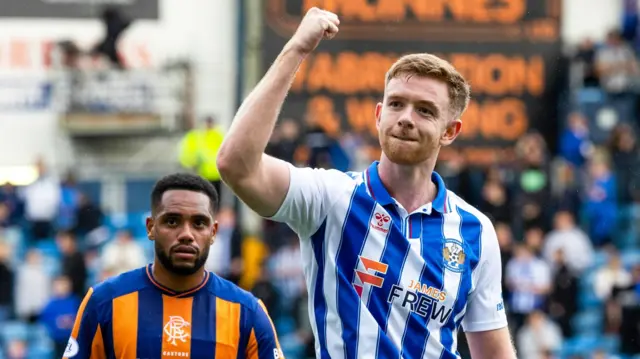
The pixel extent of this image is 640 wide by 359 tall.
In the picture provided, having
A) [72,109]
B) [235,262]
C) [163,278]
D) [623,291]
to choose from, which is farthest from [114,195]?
[163,278]

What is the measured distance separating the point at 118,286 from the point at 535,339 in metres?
10.2

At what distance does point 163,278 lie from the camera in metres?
4.86

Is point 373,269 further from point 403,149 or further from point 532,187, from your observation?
point 532,187

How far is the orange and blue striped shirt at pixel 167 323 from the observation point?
4688 millimetres

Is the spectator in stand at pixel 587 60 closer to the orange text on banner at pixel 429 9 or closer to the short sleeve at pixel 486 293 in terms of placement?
the orange text on banner at pixel 429 9

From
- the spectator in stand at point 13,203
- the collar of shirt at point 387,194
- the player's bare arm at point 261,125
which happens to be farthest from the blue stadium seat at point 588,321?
the player's bare arm at point 261,125

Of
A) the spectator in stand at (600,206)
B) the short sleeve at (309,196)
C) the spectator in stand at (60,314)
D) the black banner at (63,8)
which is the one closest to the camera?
the short sleeve at (309,196)

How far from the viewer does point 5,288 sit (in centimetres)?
1491

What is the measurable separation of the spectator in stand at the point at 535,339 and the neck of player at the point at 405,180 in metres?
10.5

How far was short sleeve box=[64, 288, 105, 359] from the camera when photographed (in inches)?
182

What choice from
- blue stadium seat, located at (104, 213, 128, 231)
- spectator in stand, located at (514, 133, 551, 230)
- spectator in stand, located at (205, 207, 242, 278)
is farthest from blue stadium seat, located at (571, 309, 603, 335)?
blue stadium seat, located at (104, 213, 128, 231)

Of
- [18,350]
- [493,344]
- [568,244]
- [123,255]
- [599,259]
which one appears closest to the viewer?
[493,344]

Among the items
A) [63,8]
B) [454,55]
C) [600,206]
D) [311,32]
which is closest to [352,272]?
[311,32]

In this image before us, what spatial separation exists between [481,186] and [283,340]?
10.9ft
